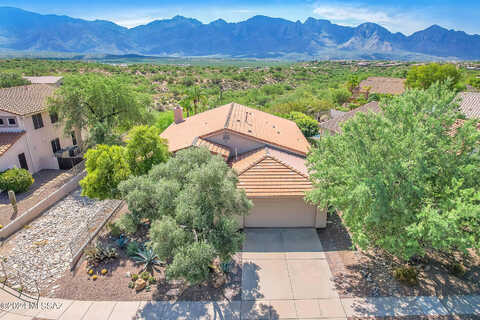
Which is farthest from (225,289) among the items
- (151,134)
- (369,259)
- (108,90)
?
(108,90)

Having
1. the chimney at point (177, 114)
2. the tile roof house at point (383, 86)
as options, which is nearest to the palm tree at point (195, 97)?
the chimney at point (177, 114)

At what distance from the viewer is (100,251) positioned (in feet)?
43.2

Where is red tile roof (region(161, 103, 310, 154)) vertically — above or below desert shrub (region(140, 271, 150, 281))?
above

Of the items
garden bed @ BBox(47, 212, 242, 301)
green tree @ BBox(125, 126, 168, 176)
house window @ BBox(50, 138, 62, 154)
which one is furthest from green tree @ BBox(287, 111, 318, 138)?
house window @ BBox(50, 138, 62, 154)

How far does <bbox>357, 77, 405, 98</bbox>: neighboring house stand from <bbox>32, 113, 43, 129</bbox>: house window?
55.3 meters

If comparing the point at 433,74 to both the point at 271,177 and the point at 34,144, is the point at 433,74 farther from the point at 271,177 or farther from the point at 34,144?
the point at 34,144

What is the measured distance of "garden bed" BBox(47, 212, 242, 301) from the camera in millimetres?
11234

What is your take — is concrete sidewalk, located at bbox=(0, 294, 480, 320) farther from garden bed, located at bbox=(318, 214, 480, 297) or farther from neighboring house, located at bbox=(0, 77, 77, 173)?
neighboring house, located at bbox=(0, 77, 77, 173)

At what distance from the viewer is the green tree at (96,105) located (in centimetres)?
2291

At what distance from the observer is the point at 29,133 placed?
21672mm

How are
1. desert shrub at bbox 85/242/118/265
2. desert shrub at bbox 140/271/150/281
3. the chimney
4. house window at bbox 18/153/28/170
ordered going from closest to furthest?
desert shrub at bbox 140/271/150/281, desert shrub at bbox 85/242/118/265, house window at bbox 18/153/28/170, the chimney

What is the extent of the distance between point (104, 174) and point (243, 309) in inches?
377

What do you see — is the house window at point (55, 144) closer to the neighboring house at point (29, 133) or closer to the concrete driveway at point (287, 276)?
the neighboring house at point (29, 133)

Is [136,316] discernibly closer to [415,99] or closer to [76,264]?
[76,264]
